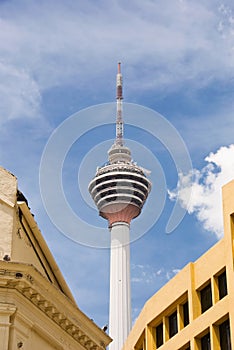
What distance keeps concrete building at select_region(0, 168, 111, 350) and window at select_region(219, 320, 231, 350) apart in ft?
40.5

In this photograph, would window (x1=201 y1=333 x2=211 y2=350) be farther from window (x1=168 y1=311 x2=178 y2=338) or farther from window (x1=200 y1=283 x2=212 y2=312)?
window (x1=168 y1=311 x2=178 y2=338)

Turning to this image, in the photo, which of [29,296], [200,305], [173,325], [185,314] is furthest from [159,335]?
[29,296]

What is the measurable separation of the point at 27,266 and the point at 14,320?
212cm

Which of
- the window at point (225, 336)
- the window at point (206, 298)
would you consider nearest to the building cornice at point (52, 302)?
the window at point (225, 336)

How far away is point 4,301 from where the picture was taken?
30.7 m

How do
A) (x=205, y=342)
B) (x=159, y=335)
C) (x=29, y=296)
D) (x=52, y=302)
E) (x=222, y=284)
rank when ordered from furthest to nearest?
1. (x=159, y=335)
2. (x=205, y=342)
3. (x=222, y=284)
4. (x=52, y=302)
5. (x=29, y=296)

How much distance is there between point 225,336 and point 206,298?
4016 millimetres

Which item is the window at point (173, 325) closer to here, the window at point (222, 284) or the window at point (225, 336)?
the window at point (222, 284)

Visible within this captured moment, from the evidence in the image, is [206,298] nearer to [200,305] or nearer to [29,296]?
[200,305]

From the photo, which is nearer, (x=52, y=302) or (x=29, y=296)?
(x=29, y=296)

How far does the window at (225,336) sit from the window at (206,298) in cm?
264

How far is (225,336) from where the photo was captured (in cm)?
4959

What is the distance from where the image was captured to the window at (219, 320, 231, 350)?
49.2 meters

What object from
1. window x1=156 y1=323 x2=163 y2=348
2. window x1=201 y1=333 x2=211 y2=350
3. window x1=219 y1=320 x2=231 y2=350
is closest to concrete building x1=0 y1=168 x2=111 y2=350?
window x1=219 y1=320 x2=231 y2=350
